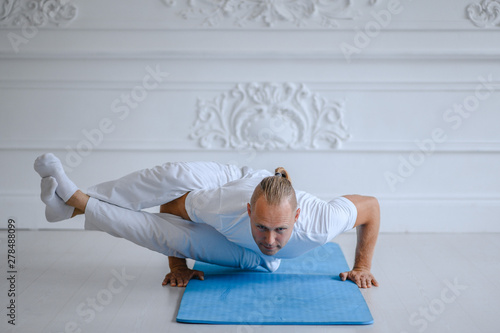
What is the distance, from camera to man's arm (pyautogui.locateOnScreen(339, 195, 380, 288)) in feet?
8.38

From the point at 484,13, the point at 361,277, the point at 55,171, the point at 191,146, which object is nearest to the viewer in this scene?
the point at 55,171

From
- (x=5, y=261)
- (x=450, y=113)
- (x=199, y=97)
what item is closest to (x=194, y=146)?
(x=199, y=97)

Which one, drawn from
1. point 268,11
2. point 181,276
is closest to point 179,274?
point 181,276

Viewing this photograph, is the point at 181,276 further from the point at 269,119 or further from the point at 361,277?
the point at 269,119

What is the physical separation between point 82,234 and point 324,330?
6.09 feet

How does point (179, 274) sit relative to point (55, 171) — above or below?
below

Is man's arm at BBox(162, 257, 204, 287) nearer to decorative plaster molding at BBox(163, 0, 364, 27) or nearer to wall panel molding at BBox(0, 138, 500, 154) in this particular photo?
wall panel molding at BBox(0, 138, 500, 154)

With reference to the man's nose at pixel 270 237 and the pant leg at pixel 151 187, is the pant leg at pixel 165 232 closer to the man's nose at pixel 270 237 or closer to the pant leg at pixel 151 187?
the pant leg at pixel 151 187

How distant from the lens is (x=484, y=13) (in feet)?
11.2

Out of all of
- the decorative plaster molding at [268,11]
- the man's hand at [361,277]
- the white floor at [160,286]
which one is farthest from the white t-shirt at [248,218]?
the decorative plaster molding at [268,11]

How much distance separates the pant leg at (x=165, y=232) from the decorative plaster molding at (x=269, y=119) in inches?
41.0

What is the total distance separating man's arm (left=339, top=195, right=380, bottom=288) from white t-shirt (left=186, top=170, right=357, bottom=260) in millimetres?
69

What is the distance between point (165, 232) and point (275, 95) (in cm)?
130

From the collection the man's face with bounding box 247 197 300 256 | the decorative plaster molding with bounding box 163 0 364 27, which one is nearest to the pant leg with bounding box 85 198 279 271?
the man's face with bounding box 247 197 300 256
